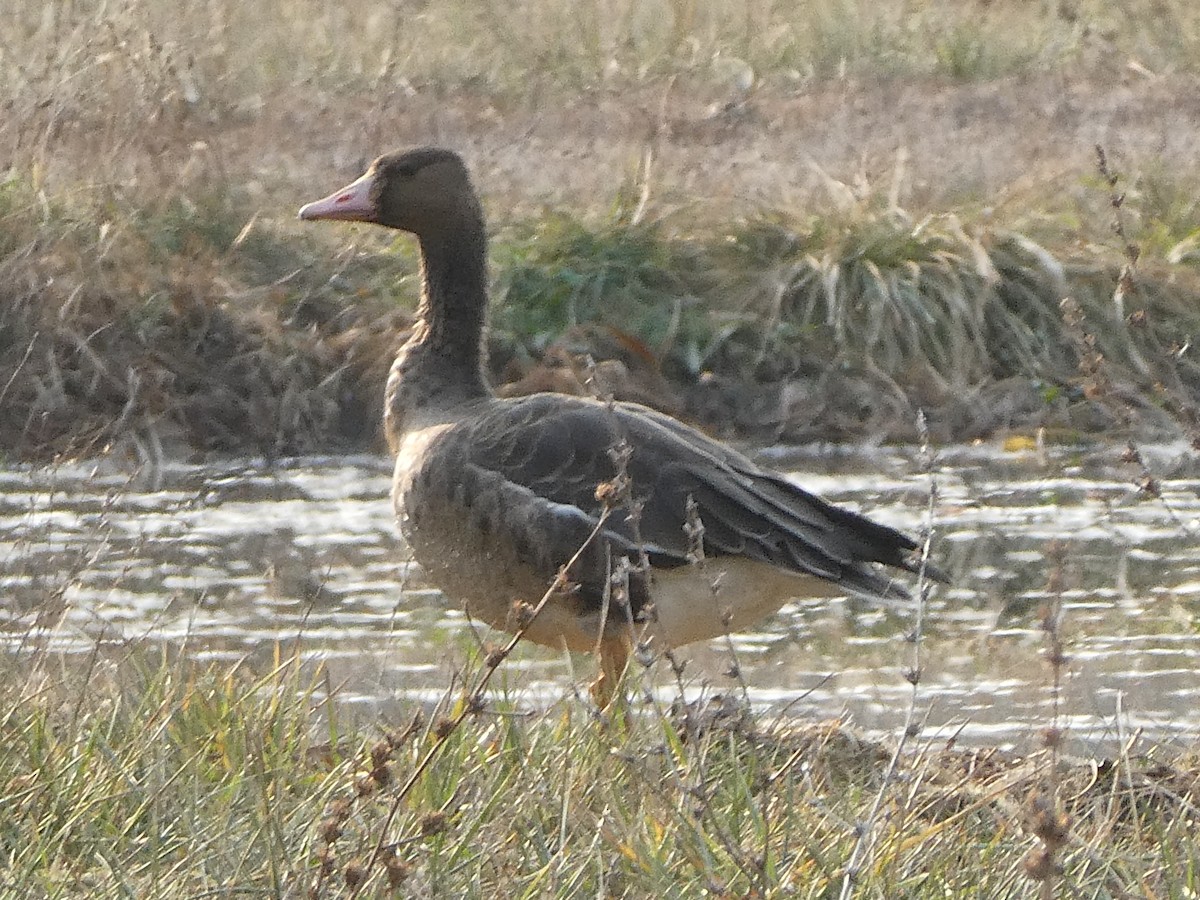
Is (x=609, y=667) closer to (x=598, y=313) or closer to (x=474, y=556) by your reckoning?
(x=474, y=556)

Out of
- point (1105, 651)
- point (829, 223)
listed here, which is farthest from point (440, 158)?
point (829, 223)

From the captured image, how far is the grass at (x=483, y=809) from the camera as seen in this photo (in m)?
3.22

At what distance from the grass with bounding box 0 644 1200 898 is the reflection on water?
8.1 inches

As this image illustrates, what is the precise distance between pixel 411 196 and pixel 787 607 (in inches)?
67.9

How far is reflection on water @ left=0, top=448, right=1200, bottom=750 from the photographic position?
5.22m

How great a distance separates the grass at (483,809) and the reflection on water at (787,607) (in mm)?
206

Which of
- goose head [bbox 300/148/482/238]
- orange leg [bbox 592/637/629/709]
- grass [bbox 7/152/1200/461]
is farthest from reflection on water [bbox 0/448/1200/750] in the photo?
goose head [bbox 300/148/482/238]

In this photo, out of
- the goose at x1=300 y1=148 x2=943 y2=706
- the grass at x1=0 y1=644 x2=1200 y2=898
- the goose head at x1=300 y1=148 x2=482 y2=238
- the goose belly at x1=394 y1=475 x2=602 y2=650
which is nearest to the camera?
the grass at x1=0 y1=644 x2=1200 y2=898

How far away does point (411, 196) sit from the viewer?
6148 millimetres

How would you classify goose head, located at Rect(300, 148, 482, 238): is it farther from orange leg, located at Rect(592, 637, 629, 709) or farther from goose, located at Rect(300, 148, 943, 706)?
orange leg, located at Rect(592, 637, 629, 709)

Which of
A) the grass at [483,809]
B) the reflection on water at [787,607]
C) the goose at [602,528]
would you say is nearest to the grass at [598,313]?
the reflection on water at [787,607]

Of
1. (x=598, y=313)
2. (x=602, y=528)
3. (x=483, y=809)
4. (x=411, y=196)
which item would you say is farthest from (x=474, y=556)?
(x=598, y=313)

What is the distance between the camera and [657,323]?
923cm

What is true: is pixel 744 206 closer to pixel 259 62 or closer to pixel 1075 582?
pixel 1075 582
